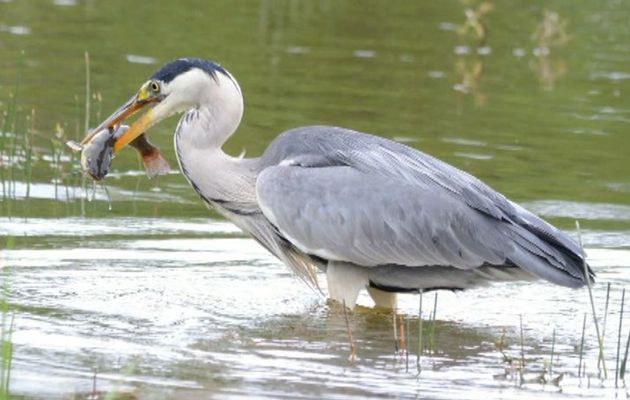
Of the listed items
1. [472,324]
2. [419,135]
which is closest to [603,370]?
[472,324]

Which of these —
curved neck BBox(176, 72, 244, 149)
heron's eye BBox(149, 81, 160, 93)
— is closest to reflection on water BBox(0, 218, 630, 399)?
curved neck BBox(176, 72, 244, 149)

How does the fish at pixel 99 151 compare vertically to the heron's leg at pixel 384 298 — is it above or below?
above

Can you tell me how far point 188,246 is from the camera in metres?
9.71

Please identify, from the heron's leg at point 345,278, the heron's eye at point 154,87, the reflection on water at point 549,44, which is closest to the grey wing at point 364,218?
the heron's leg at point 345,278

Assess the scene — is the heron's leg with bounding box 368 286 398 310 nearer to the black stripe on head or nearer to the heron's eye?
the black stripe on head

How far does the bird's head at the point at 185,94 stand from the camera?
881 centimetres

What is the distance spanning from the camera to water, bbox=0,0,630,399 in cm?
718

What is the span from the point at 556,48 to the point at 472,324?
10.0 meters

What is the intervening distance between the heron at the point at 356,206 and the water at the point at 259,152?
274 millimetres

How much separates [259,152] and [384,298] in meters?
3.65

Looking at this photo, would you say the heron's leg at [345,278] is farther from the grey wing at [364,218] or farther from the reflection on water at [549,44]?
the reflection on water at [549,44]

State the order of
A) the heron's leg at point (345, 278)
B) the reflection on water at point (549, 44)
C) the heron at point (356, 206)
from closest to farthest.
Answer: the heron at point (356, 206), the heron's leg at point (345, 278), the reflection on water at point (549, 44)

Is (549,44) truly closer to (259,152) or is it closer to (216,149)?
(259,152)

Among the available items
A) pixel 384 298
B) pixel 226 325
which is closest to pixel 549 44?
pixel 384 298
